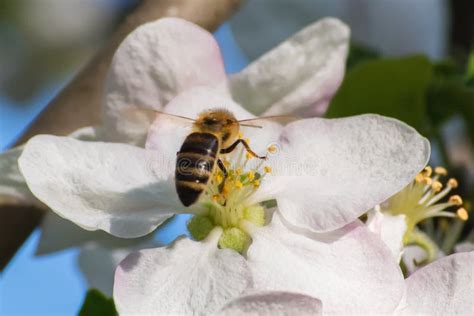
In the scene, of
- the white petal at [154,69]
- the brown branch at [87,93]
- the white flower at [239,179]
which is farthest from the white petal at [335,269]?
the brown branch at [87,93]

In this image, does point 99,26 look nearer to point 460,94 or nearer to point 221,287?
point 460,94

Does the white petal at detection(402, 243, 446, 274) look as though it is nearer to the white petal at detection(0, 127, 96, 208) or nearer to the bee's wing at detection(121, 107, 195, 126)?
the bee's wing at detection(121, 107, 195, 126)

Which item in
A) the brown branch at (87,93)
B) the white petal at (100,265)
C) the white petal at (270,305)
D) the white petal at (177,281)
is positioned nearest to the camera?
the white petal at (270,305)

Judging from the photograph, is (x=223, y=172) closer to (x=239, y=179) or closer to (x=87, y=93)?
(x=239, y=179)

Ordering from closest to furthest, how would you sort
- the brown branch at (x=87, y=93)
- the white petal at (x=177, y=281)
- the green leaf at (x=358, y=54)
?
the white petal at (x=177, y=281), the brown branch at (x=87, y=93), the green leaf at (x=358, y=54)

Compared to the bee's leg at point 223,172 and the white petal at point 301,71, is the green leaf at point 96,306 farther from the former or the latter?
the white petal at point 301,71
